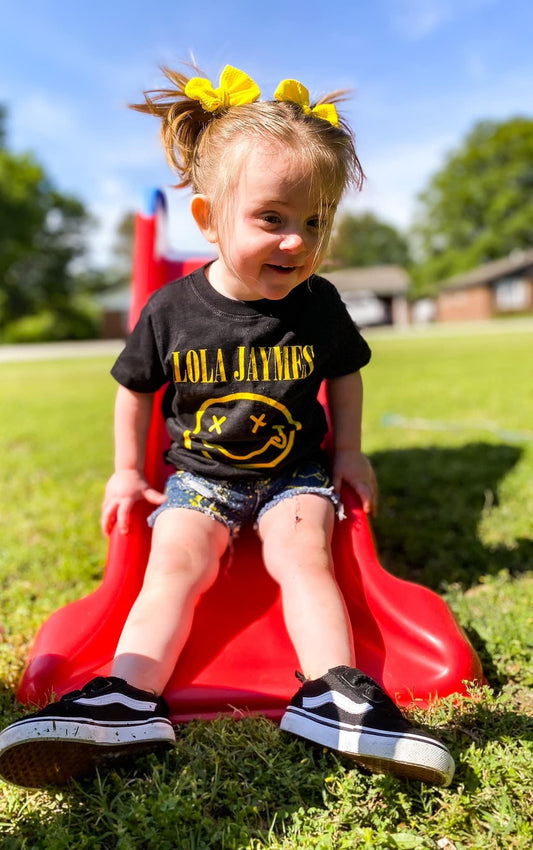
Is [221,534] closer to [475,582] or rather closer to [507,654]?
[507,654]

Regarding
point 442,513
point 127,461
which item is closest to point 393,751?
point 127,461

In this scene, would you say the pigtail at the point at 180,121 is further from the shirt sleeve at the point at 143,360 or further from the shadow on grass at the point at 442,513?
the shadow on grass at the point at 442,513

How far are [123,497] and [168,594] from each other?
449 mm

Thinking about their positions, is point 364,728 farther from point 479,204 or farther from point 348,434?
point 479,204

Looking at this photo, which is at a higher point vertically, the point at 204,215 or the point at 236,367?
the point at 204,215

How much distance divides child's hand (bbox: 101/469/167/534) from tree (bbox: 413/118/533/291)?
52084 mm

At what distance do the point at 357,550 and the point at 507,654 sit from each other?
1.55 feet

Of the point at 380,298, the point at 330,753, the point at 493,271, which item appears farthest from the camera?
the point at 380,298

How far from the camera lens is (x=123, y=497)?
6.72 ft

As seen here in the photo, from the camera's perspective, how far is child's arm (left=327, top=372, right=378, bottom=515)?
6.93ft

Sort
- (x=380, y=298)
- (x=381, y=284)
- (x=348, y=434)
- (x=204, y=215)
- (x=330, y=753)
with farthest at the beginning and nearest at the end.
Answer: (x=380, y=298) → (x=381, y=284) → (x=348, y=434) → (x=204, y=215) → (x=330, y=753)

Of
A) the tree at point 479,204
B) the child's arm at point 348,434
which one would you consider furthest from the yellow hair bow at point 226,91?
the tree at point 479,204

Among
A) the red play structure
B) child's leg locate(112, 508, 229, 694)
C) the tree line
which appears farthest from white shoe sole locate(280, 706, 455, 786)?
the tree line

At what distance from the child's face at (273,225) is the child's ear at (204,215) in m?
0.06
